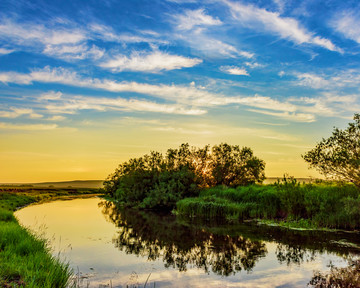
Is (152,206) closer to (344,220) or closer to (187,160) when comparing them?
(187,160)

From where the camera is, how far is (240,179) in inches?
1661

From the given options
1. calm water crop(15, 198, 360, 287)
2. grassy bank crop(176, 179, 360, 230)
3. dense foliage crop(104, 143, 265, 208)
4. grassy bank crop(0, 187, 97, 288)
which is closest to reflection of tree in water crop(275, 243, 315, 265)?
calm water crop(15, 198, 360, 287)

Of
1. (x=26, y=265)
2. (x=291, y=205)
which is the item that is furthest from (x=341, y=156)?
(x=26, y=265)

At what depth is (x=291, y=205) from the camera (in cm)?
2538

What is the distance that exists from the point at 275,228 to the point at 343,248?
733 centimetres

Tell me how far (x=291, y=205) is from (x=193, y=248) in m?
11.8

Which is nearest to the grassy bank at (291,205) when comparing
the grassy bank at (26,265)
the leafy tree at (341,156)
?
the leafy tree at (341,156)

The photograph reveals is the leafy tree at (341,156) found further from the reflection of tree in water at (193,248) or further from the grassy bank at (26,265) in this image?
the grassy bank at (26,265)

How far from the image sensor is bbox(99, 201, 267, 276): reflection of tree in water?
550 inches

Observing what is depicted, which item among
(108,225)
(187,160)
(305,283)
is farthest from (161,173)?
(305,283)

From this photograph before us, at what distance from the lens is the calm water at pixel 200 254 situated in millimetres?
12000

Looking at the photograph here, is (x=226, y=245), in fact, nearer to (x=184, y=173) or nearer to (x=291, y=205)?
(x=291, y=205)

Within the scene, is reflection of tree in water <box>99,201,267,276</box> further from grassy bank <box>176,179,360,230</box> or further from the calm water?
grassy bank <box>176,179,360,230</box>

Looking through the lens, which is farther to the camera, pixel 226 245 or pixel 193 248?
pixel 226 245
